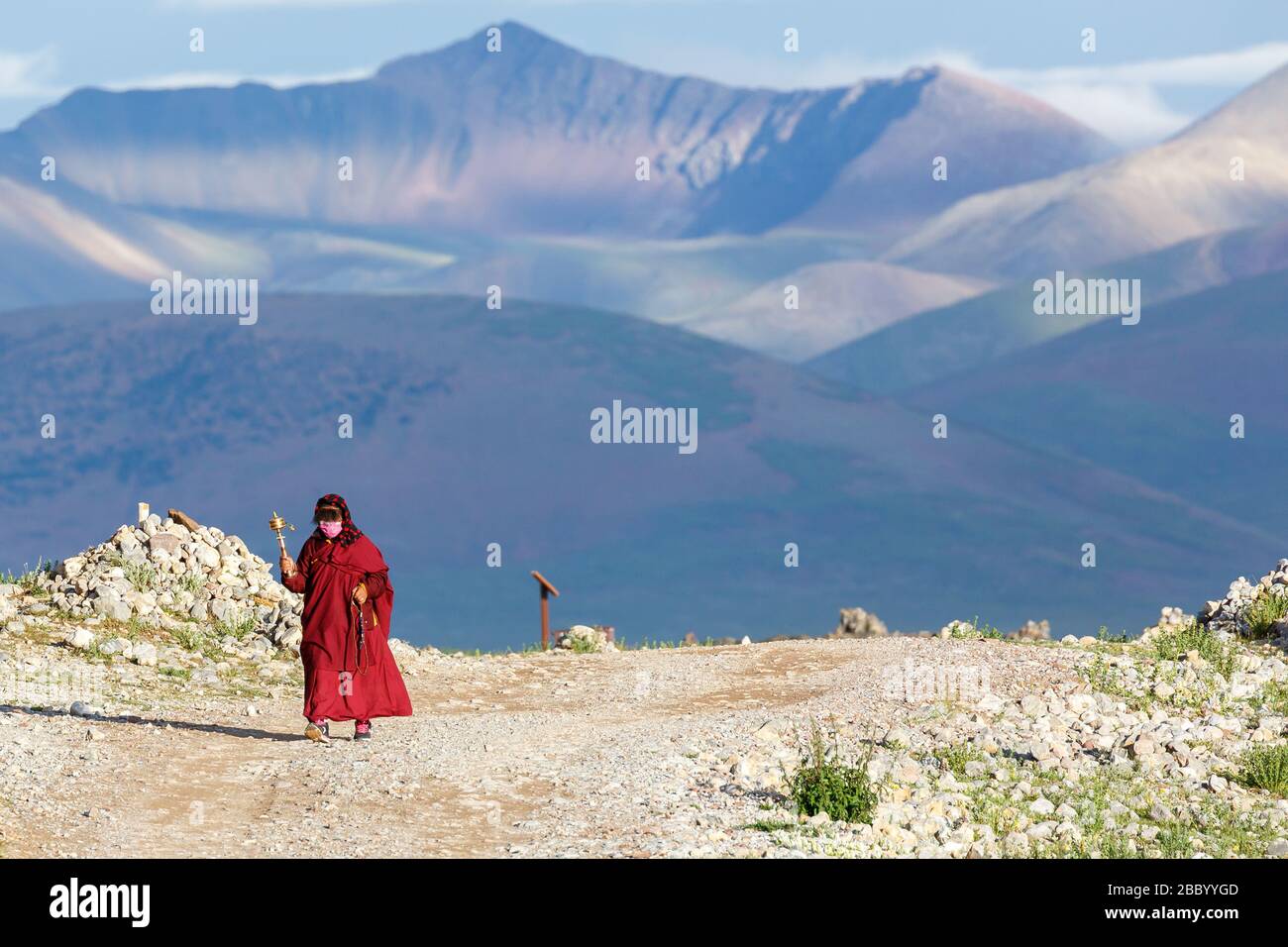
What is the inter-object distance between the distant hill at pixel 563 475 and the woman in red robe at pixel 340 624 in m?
67.9

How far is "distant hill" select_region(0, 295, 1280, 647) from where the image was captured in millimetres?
91562

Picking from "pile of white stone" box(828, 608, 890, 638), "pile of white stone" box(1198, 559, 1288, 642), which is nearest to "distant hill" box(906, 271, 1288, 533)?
"pile of white stone" box(828, 608, 890, 638)

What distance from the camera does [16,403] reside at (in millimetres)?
110750

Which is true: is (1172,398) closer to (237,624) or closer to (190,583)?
(190,583)

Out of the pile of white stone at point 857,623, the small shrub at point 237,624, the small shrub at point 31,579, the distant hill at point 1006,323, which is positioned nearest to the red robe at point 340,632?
the small shrub at point 237,624

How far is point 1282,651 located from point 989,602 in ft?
233

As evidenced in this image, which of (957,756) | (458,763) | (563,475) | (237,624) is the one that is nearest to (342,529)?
(458,763)

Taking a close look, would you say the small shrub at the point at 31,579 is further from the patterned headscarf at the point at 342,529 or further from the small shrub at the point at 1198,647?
the small shrub at the point at 1198,647

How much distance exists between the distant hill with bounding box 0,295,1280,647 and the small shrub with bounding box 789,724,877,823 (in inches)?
2761

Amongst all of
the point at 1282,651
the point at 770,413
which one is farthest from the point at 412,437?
the point at 1282,651

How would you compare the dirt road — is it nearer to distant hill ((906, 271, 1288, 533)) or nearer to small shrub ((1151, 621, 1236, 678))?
small shrub ((1151, 621, 1236, 678))

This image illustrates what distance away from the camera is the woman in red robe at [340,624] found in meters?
14.1
